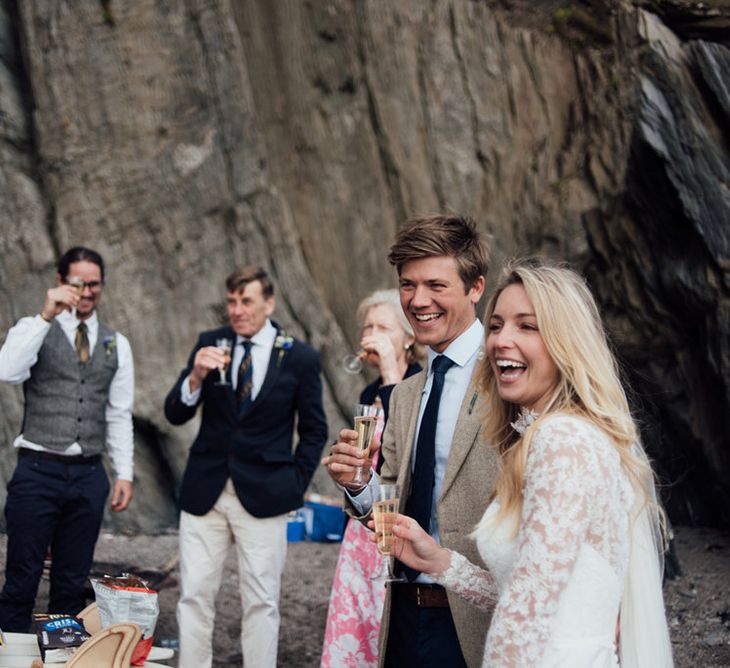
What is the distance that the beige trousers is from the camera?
4973 millimetres

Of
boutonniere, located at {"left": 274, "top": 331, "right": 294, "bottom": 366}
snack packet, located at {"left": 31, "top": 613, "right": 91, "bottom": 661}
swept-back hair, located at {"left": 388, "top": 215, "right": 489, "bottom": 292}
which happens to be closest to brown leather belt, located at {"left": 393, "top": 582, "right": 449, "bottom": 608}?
swept-back hair, located at {"left": 388, "top": 215, "right": 489, "bottom": 292}

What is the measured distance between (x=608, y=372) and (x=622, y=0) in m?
7.21

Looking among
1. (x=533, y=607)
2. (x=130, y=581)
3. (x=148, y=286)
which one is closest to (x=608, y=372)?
(x=533, y=607)

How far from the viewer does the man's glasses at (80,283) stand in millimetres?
5125

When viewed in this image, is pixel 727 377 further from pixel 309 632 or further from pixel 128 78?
pixel 128 78

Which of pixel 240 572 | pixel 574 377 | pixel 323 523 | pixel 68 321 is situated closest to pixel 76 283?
pixel 68 321

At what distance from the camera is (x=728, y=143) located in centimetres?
697

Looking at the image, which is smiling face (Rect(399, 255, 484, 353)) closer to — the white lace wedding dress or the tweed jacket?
the tweed jacket

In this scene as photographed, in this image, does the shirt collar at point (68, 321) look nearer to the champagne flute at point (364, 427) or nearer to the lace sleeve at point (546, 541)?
the champagne flute at point (364, 427)

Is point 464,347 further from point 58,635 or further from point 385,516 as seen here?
point 58,635

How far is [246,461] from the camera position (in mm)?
5125

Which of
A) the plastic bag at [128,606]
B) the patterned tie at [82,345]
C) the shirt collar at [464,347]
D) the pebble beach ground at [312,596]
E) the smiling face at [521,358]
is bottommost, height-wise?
the pebble beach ground at [312,596]

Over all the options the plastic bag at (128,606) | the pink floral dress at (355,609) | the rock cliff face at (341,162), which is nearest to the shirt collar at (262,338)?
the pink floral dress at (355,609)

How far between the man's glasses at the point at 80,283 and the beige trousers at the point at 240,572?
148 cm
